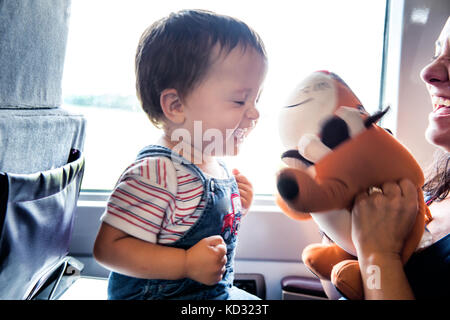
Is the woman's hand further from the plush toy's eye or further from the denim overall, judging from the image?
the denim overall

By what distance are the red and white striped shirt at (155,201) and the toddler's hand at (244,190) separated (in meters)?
0.17

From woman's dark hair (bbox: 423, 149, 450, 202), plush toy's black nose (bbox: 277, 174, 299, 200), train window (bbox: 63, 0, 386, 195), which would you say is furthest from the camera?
train window (bbox: 63, 0, 386, 195)

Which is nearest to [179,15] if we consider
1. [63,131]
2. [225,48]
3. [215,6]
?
[225,48]

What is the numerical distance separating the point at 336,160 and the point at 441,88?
28cm

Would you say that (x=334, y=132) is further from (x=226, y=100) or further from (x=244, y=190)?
(x=244, y=190)

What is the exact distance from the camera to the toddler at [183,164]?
1.70ft

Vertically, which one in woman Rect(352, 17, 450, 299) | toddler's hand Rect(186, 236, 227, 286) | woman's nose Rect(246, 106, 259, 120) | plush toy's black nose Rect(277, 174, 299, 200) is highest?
woman's nose Rect(246, 106, 259, 120)

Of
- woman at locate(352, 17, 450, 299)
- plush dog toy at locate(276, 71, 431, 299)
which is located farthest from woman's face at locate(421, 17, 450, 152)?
plush dog toy at locate(276, 71, 431, 299)

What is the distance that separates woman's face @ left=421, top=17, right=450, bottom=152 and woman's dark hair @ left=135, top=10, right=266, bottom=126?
0.30 m

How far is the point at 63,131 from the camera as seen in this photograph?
65cm

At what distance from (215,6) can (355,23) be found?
0.38 metres

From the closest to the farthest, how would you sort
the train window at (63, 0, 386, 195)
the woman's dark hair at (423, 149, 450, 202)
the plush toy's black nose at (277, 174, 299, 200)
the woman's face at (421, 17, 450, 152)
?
the plush toy's black nose at (277, 174, 299, 200) → the woman's face at (421, 17, 450, 152) → the woman's dark hair at (423, 149, 450, 202) → the train window at (63, 0, 386, 195)

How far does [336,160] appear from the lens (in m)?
0.45

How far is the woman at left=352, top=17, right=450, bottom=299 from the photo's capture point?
0.46m
